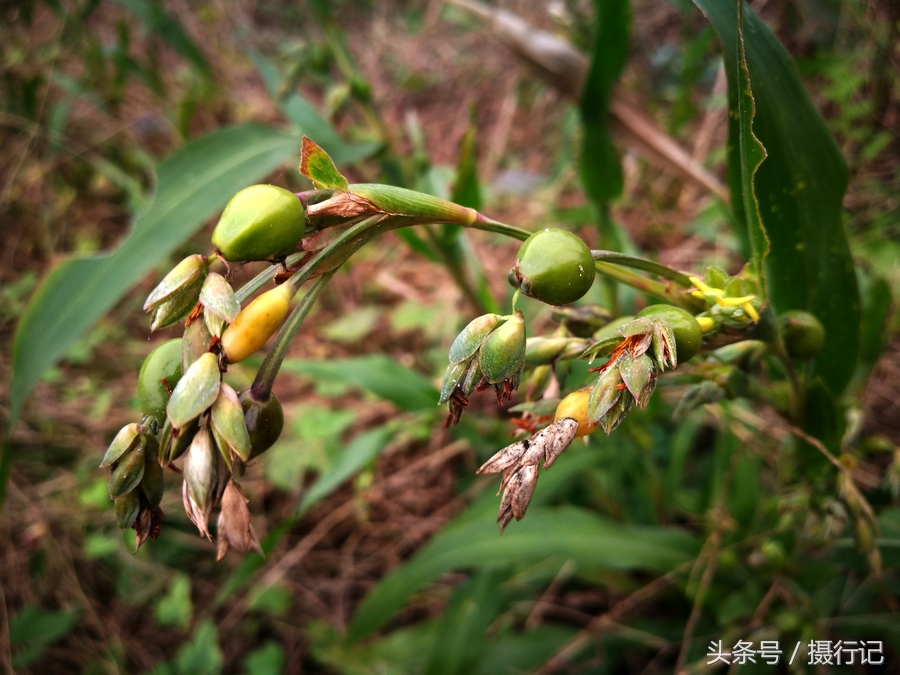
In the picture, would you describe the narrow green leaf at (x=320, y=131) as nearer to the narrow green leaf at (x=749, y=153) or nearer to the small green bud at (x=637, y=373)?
the narrow green leaf at (x=749, y=153)

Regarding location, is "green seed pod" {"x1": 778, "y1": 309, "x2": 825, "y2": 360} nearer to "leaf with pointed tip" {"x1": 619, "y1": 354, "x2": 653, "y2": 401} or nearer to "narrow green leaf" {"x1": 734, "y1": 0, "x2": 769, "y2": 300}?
"narrow green leaf" {"x1": 734, "y1": 0, "x2": 769, "y2": 300}

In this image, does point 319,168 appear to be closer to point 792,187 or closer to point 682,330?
point 682,330

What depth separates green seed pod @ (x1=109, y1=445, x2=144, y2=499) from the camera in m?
0.55

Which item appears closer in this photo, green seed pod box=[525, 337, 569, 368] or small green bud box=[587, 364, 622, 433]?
small green bud box=[587, 364, 622, 433]

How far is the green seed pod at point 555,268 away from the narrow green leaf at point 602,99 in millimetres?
989

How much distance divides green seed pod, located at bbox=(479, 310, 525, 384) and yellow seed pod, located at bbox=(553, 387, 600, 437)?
7 cm

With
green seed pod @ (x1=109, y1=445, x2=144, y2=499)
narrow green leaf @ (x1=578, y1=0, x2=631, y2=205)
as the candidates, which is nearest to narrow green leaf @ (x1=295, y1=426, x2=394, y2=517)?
narrow green leaf @ (x1=578, y1=0, x2=631, y2=205)

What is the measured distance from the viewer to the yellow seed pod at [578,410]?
0.56 meters

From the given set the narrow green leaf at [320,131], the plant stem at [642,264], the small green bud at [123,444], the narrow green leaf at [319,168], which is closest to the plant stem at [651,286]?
the plant stem at [642,264]

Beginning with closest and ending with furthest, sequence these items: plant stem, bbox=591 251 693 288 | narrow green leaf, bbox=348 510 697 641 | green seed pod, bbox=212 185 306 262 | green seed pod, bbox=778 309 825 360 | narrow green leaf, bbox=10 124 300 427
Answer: green seed pod, bbox=212 185 306 262
plant stem, bbox=591 251 693 288
green seed pod, bbox=778 309 825 360
narrow green leaf, bbox=10 124 300 427
narrow green leaf, bbox=348 510 697 641

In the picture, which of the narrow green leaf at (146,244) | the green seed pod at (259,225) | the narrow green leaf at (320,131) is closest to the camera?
the green seed pod at (259,225)

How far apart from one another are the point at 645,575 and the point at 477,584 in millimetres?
466

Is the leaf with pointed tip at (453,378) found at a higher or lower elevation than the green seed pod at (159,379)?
lower

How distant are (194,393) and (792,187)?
2.72 ft
